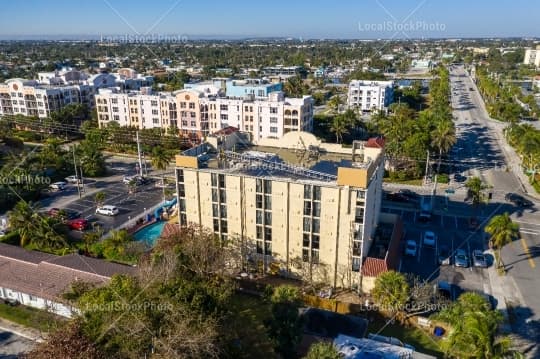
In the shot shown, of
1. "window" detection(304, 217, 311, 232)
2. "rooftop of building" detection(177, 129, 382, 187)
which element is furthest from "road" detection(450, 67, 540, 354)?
"window" detection(304, 217, 311, 232)

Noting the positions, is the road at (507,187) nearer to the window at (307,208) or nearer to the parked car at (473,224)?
the parked car at (473,224)

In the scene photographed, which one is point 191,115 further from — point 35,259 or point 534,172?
point 534,172

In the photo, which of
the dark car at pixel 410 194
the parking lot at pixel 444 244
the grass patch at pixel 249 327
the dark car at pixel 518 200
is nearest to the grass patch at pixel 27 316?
the grass patch at pixel 249 327

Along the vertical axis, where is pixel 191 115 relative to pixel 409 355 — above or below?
above

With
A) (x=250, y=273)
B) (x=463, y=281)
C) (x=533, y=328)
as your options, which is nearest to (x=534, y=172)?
(x=463, y=281)

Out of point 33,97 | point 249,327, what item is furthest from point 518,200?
point 33,97

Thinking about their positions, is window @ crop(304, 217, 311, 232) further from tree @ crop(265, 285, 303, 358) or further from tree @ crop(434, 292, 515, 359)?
tree @ crop(434, 292, 515, 359)

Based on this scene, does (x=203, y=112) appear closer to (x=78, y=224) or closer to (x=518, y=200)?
(x=78, y=224)
